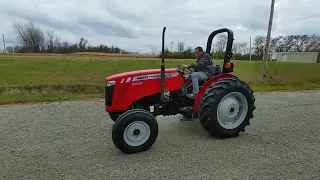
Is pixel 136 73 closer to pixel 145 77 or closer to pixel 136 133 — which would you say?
pixel 145 77

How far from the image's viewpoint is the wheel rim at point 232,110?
16.4 feet

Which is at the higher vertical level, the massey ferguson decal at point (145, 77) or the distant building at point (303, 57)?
the distant building at point (303, 57)

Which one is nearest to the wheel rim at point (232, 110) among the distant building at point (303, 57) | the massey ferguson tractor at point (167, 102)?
the massey ferguson tractor at point (167, 102)

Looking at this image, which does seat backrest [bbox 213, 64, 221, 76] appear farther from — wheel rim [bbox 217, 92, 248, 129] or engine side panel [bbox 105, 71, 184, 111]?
engine side panel [bbox 105, 71, 184, 111]

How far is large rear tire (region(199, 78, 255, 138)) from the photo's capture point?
472 cm

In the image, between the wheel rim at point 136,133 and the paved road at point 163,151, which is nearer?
the paved road at point 163,151

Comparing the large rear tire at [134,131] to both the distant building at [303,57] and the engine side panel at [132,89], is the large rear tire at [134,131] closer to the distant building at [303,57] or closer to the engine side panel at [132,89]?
the engine side panel at [132,89]

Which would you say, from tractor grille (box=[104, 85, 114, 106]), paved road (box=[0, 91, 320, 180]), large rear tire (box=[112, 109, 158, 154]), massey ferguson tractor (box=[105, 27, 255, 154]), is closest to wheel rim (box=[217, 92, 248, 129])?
massey ferguson tractor (box=[105, 27, 255, 154])

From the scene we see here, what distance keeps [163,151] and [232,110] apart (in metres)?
1.69

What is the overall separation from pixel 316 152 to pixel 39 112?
654cm

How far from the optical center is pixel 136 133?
427cm

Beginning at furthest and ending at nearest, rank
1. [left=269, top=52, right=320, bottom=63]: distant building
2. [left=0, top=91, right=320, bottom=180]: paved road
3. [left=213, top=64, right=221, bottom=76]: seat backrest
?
[left=269, top=52, right=320, bottom=63]: distant building < [left=213, top=64, right=221, bottom=76]: seat backrest < [left=0, top=91, right=320, bottom=180]: paved road

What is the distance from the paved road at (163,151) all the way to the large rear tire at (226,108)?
0.24 m

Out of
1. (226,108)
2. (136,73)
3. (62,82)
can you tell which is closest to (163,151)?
(136,73)
